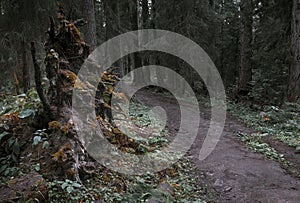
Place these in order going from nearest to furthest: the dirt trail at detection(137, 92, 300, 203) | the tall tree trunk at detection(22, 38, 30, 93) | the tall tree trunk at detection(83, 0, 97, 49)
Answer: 1. the dirt trail at detection(137, 92, 300, 203)
2. the tall tree trunk at detection(22, 38, 30, 93)
3. the tall tree trunk at detection(83, 0, 97, 49)

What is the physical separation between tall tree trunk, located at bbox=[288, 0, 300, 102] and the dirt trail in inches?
153

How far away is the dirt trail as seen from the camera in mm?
4426

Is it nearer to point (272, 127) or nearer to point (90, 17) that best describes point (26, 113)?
point (90, 17)

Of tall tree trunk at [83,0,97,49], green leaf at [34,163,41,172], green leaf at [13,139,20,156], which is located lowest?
green leaf at [34,163,41,172]

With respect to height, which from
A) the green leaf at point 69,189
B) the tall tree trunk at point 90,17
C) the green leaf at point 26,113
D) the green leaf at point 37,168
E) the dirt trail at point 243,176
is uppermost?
the tall tree trunk at point 90,17

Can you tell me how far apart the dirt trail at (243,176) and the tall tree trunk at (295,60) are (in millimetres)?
3882

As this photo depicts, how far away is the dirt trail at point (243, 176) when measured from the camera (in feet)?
14.5

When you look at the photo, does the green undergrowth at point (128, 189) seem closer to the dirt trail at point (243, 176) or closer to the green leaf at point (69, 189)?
the green leaf at point (69, 189)

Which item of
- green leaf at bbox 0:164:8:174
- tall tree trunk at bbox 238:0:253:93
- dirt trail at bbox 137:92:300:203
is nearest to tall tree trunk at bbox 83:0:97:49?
dirt trail at bbox 137:92:300:203

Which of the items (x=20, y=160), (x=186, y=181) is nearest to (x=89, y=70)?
(x=20, y=160)

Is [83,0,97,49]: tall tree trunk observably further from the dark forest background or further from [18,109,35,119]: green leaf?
[18,109,35,119]: green leaf

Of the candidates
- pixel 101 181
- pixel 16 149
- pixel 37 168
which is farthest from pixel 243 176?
pixel 16 149

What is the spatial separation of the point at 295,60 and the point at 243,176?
6414 mm

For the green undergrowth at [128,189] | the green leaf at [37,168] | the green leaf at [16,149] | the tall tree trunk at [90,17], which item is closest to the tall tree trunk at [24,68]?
the tall tree trunk at [90,17]
